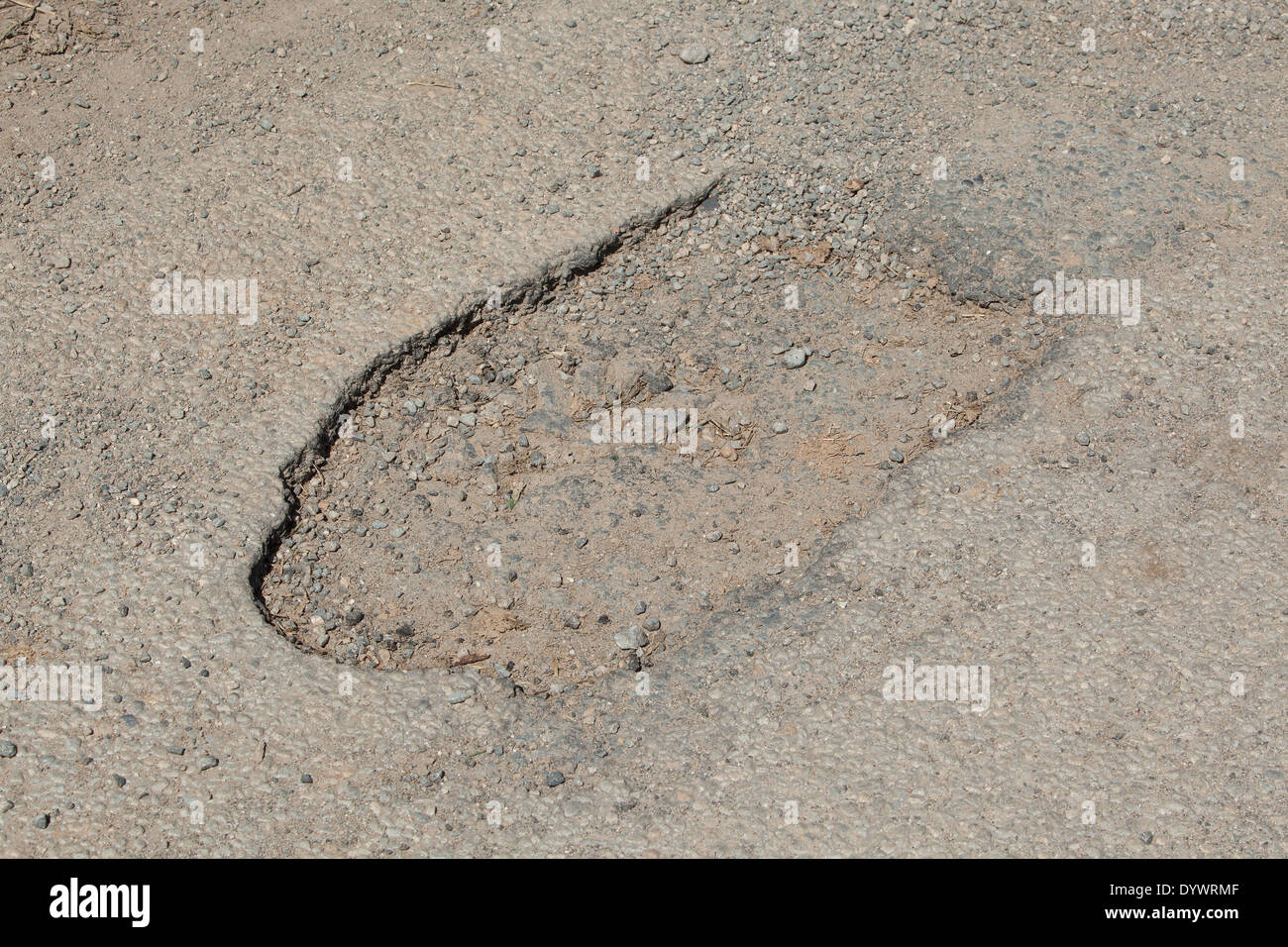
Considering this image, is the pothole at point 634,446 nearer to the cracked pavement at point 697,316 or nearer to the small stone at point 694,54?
the cracked pavement at point 697,316

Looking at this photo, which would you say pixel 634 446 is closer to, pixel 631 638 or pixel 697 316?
pixel 697 316

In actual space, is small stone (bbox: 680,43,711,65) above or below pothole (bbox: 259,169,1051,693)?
above

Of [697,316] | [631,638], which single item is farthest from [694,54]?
[631,638]

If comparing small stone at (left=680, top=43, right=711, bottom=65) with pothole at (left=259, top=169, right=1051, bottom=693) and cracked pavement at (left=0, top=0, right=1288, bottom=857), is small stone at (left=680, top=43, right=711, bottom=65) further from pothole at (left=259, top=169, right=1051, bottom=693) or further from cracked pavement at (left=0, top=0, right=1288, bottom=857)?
pothole at (left=259, top=169, right=1051, bottom=693)

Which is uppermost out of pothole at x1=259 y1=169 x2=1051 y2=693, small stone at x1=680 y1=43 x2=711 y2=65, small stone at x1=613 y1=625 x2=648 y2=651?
small stone at x1=680 y1=43 x2=711 y2=65

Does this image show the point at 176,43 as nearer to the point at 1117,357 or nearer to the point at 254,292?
the point at 254,292

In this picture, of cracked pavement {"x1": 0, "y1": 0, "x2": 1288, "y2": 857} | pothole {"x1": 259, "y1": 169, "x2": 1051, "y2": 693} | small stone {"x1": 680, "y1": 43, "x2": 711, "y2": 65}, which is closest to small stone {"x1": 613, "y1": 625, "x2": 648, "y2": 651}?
pothole {"x1": 259, "y1": 169, "x2": 1051, "y2": 693}
